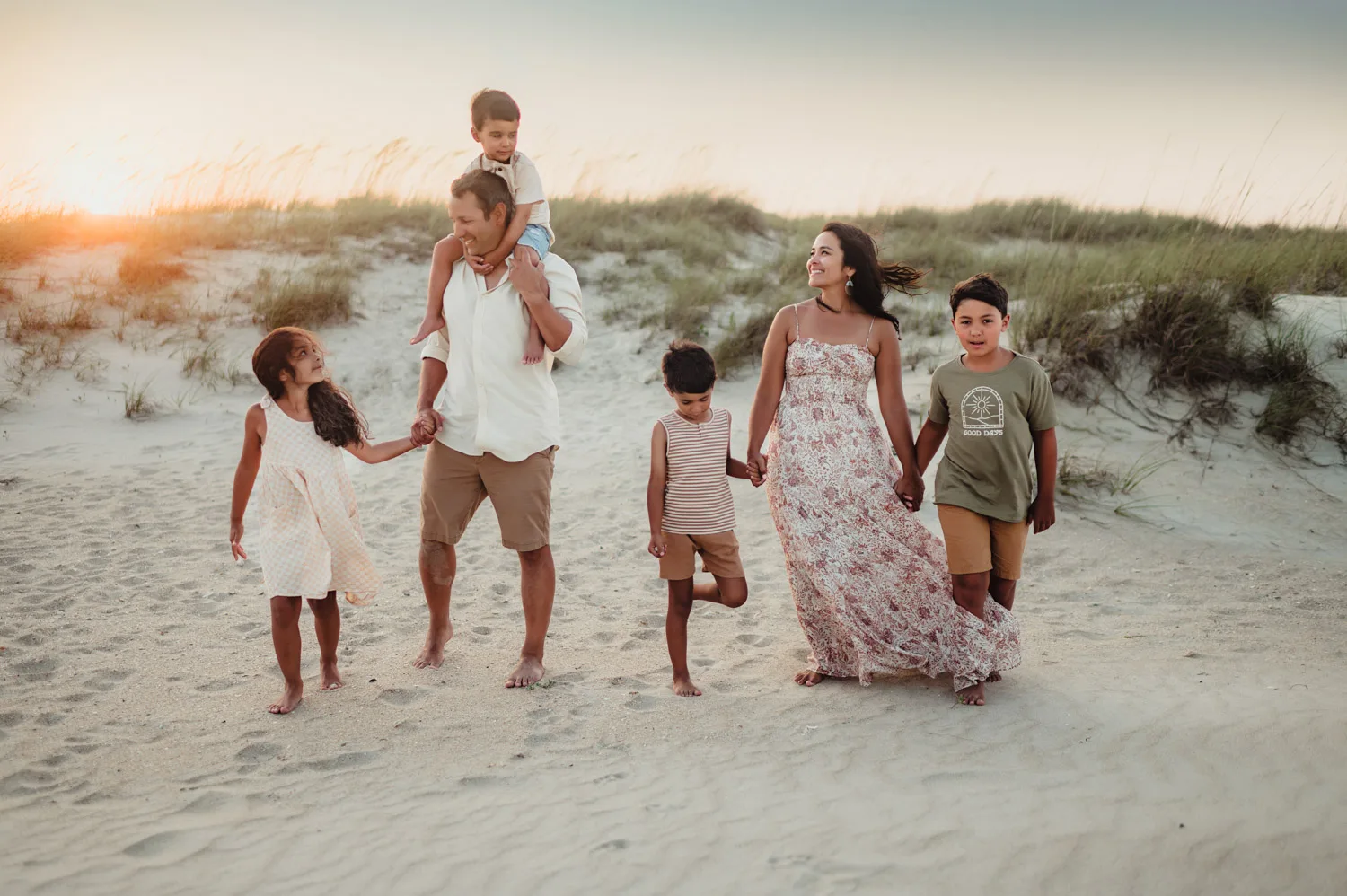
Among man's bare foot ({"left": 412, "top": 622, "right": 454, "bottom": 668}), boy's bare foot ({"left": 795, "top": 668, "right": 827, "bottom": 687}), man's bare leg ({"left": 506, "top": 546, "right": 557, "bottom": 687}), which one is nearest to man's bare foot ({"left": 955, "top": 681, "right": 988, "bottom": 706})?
boy's bare foot ({"left": 795, "top": 668, "right": 827, "bottom": 687})

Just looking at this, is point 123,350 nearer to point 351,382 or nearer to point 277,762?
point 351,382

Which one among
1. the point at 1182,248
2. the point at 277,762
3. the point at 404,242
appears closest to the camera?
the point at 277,762

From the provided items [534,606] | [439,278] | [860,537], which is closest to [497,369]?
[439,278]

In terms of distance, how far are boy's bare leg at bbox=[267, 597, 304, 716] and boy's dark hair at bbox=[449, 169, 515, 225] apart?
69.1 inches

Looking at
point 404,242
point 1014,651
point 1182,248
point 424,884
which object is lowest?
point 424,884

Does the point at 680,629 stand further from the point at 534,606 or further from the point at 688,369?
the point at 688,369

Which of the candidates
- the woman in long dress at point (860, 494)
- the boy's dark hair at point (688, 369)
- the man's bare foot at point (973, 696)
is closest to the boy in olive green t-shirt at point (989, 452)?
the woman in long dress at point (860, 494)

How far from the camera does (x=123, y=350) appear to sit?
33.5ft

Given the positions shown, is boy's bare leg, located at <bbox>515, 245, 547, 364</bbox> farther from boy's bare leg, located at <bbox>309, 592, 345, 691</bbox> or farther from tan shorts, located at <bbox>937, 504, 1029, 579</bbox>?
tan shorts, located at <bbox>937, 504, 1029, 579</bbox>

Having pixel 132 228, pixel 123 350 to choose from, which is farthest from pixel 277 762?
pixel 132 228

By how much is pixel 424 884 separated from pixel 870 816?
53.8 inches

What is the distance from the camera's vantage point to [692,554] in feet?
13.4

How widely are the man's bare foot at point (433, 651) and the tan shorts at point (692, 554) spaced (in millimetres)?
1266

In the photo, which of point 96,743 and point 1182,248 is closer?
point 96,743
